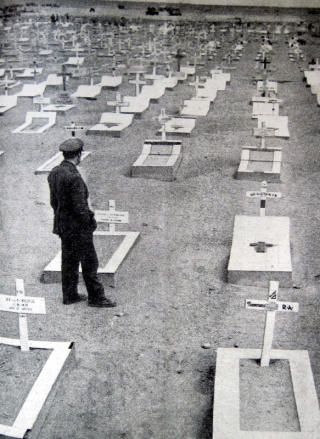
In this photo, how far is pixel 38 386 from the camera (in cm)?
472

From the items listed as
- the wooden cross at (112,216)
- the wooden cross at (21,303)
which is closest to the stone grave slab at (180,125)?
the wooden cross at (112,216)

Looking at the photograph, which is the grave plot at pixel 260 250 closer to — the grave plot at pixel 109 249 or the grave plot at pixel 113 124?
the grave plot at pixel 109 249

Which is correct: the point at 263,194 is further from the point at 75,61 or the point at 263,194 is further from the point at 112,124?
the point at 75,61

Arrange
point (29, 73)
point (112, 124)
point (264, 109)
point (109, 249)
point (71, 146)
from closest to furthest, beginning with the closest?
point (71, 146) → point (109, 249) → point (112, 124) → point (264, 109) → point (29, 73)

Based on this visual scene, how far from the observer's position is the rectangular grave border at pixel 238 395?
13.9ft

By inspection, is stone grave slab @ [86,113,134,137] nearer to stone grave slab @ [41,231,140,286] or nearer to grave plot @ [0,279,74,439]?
stone grave slab @ [41,231,140,286]

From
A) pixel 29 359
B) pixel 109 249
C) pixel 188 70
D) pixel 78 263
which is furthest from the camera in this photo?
pixel 188 70

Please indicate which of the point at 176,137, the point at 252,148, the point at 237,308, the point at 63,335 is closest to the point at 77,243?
the point at 63,335

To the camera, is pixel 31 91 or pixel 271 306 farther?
pixel 31 91

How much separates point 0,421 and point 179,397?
1.42 meters

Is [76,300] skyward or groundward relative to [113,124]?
skyward

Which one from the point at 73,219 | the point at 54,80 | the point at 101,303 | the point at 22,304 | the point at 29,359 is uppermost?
the point at 73,219

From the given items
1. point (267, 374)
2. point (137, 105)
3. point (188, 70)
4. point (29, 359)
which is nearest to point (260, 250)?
point (267, 374)

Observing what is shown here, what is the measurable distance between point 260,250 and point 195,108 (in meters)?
9.48
